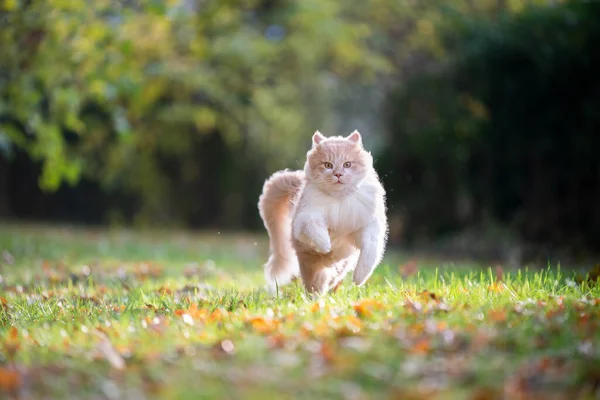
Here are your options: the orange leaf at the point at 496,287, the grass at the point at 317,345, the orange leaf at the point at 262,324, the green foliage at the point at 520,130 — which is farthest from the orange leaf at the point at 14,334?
the green foliage at the point at 520,130

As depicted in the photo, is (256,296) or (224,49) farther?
(224,49)

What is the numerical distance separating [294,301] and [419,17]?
1461 centimetres

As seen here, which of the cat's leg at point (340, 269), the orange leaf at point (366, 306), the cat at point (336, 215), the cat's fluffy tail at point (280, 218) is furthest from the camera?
the cat's fluffy tail at point (280, 218)

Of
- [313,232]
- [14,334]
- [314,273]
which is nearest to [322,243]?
[313,232]

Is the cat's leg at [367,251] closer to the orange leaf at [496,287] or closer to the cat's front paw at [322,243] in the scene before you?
the cat's front paw at [322,243]

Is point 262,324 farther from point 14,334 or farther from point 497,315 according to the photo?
point 14,334

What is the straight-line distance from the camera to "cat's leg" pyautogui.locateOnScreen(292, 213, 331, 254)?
16.2 feet

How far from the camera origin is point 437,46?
1752cm

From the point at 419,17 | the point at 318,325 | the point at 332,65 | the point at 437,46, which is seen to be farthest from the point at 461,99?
the point at 318,325

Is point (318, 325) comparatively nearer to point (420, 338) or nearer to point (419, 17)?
point (420, 338)

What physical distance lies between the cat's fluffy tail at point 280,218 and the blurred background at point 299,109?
4502 millimetres

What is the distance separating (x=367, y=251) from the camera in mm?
5086

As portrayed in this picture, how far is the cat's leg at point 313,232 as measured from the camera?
195 inches

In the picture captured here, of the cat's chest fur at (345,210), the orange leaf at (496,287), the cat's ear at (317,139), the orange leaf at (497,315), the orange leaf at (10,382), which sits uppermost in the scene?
the cat's ear at (317,139)
